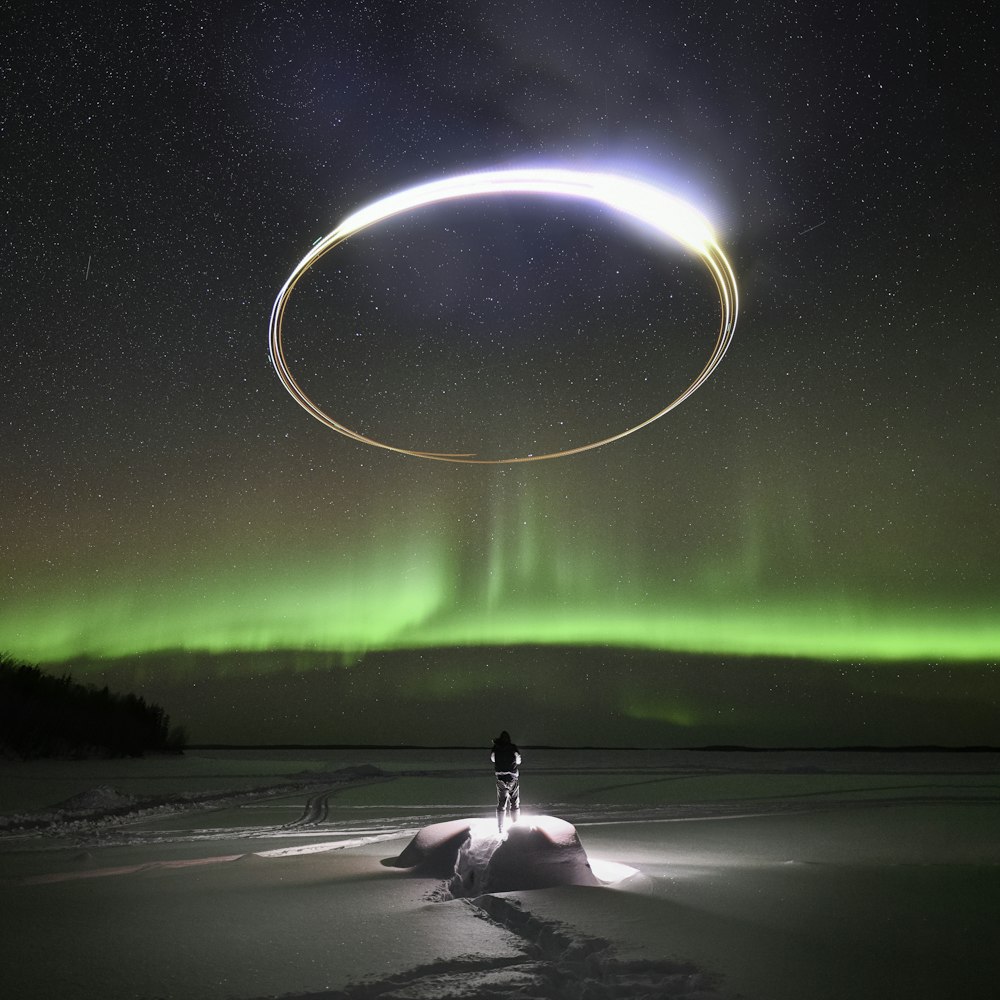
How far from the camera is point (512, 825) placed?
386 inches

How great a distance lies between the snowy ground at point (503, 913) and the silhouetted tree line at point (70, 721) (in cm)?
2448

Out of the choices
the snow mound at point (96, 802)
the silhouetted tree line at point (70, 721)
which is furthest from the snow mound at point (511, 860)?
the silhouetted tree line at point (70, 721)

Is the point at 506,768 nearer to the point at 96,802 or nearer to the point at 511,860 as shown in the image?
the point at 511,860

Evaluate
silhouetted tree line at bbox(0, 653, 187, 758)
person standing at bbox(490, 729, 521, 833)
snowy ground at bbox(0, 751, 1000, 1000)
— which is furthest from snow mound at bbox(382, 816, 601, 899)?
silhouetted tree line at bbox(0, 653, 187, 758)

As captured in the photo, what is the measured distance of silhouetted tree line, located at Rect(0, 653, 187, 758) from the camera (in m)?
39.1

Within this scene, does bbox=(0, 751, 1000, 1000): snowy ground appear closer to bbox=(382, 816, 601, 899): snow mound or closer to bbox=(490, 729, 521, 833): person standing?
bbox=(382, 816, 601, 899): snow mound

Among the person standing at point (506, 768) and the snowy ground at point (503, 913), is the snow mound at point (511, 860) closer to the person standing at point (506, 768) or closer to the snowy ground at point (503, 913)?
the snowy ground at point (503, 913)

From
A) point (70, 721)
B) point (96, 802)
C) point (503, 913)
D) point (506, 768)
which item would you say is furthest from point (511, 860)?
point (70, 721)

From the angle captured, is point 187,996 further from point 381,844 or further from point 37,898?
point 381,844

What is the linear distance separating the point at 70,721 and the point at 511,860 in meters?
45.7

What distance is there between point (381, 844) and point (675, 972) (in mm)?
8477

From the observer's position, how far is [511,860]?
9.15m

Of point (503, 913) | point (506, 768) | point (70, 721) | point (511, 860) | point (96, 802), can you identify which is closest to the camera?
point (503, 913)

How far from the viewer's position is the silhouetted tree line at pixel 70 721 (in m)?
39.1
